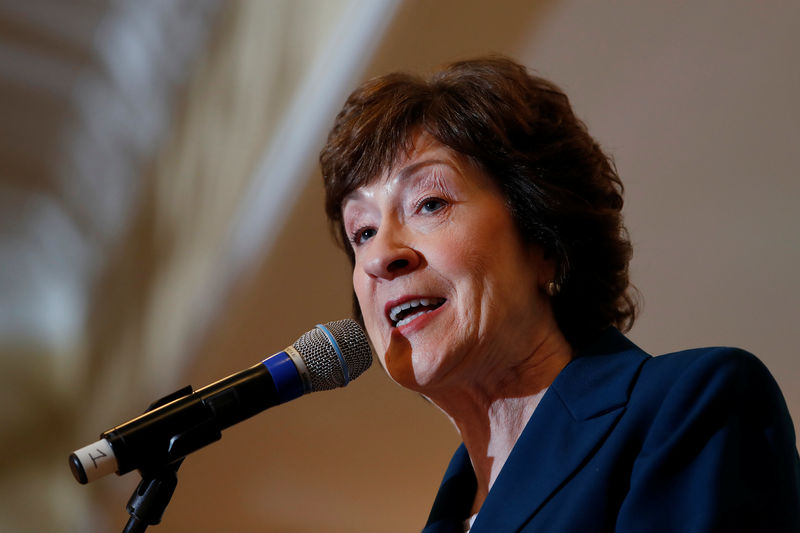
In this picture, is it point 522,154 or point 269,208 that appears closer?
point 522,154

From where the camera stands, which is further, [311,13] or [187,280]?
[187,280]

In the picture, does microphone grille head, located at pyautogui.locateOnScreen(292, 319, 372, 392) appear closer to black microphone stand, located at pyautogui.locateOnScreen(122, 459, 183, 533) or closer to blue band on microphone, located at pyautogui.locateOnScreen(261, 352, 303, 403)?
blue band on microphone, located at pyautogui.locateOnScreen(261, 352, 303, 403)

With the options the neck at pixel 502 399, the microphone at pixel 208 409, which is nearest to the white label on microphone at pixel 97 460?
the microphone at pixel 208 409

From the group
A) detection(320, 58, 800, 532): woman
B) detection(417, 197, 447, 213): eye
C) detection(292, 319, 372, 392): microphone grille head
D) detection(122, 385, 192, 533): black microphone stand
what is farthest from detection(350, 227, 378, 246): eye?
detection(122, 385, 192, 533): black microphone stand

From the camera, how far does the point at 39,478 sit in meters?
3.07

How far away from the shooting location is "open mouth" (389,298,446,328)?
1560 millimetres

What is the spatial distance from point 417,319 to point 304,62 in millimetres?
A: 1326

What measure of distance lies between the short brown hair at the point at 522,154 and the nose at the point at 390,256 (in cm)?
14

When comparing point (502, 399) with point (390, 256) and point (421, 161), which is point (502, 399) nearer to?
point (390, 256)

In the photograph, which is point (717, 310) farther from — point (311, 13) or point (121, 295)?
point (121, 295)

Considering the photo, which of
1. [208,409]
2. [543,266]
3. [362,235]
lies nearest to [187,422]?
[208,409]

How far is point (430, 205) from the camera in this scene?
5.23 feet

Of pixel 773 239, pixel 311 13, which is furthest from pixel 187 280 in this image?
pixel 773 239

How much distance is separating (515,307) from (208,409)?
1.98ft
